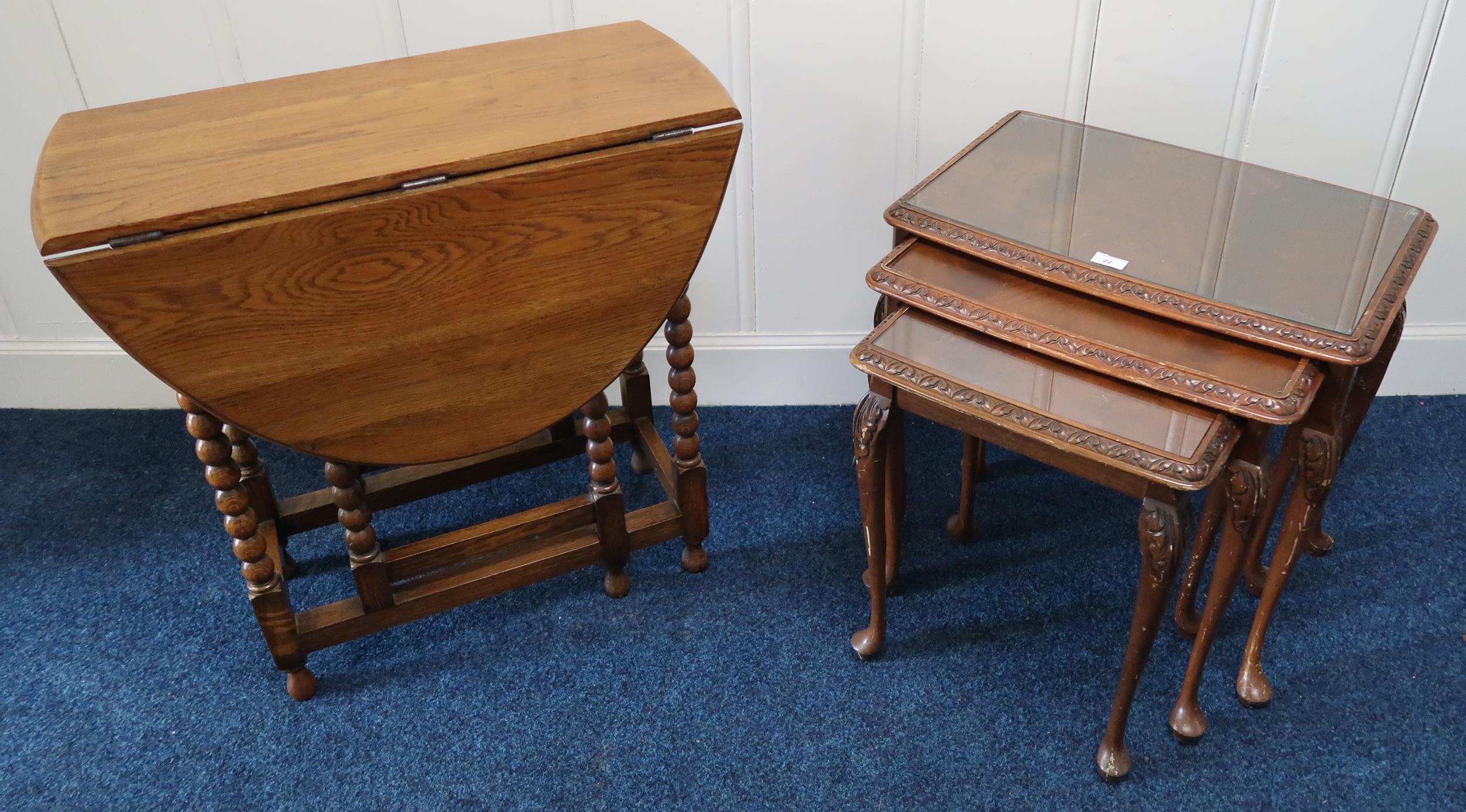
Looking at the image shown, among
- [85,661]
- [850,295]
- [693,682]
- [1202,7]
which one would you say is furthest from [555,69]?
[85,661]

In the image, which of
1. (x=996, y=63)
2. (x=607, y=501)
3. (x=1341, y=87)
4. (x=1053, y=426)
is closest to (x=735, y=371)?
(x=607, y=501)

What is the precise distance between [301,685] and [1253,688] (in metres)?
1.44

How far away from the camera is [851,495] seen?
2.07 m

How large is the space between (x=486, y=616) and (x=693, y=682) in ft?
1.25

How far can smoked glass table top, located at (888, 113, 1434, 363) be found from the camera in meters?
1.36

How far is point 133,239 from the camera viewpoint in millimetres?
1286

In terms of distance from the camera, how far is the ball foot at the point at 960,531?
1939 mm

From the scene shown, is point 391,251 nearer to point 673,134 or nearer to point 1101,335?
point 673,134

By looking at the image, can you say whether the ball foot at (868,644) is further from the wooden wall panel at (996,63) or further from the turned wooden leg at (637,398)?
the wooden wall panel at (996,63)

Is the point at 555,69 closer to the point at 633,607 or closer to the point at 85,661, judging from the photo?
the point at 633,607

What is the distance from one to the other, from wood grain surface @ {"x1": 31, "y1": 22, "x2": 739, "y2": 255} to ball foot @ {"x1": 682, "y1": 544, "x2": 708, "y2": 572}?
765 millimetres

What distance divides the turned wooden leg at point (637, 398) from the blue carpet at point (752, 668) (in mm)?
62

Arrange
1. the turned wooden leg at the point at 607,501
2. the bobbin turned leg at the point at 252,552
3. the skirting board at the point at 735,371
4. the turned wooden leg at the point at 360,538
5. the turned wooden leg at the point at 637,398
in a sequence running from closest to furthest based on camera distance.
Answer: the bobbin turned leg at the point at 252,552 → the turned wooden leg at the point at 360,538 → the turned wooden leg at the point at 607,501 → the turned wooden leg at the point at 637,398 → the skirting board at the point at 735,371

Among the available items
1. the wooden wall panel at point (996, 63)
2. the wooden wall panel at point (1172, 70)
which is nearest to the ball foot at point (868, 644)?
the wooden wall panel at point (996, 63)
